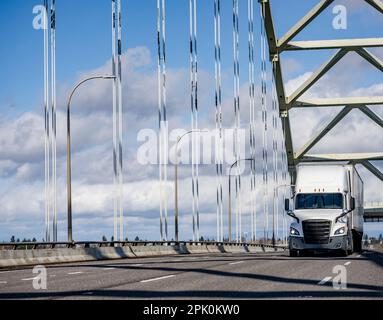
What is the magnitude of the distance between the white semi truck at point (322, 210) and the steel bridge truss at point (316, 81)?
38.6 m

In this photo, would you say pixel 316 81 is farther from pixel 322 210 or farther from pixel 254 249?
pixel 322 210

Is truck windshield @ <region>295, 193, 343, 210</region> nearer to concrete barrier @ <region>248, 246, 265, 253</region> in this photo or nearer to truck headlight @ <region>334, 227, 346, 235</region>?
truck headlight @ <region>334, 227, 346, 235</region>

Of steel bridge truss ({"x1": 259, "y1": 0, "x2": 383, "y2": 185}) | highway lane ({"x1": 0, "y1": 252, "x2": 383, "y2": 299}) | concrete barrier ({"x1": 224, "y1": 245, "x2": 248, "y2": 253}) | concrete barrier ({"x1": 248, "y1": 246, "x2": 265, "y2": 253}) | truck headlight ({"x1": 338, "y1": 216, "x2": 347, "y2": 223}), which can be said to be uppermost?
steel bridge truss ({"x1": 259, "y1": 0, "x2": 383, "y2": 185})

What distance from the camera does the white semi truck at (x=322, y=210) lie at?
33.6 meters

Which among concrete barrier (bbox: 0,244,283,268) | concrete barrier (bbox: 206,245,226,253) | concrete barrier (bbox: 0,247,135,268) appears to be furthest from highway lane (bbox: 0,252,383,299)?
concrete barrier (bbox: 206,245,226,253)

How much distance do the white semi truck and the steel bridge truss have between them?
3862cm

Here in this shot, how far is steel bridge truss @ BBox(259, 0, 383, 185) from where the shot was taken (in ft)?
243

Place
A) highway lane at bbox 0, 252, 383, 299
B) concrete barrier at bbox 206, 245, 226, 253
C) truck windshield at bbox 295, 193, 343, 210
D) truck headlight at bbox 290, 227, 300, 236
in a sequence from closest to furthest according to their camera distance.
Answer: highway lane at bbox 0, 252, 383, 299 < truck headlight at bbox 290, 227, 300, 236 < truck windshield at bbox 295, 193, 343, 210 < concrete barrier at bbox 206, 245, 226, 253

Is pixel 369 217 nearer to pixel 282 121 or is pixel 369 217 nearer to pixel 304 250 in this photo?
pixel 282 121

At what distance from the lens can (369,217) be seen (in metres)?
125

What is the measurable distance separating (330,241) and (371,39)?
47931 millimetres

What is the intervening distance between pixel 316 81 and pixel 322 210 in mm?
52848

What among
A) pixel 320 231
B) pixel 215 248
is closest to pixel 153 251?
pixel 320 231
